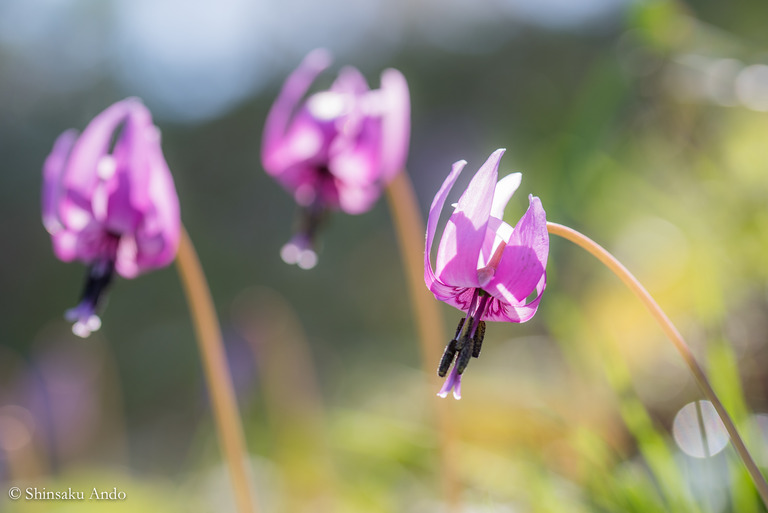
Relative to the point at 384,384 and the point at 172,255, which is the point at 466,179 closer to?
the point at 384,384

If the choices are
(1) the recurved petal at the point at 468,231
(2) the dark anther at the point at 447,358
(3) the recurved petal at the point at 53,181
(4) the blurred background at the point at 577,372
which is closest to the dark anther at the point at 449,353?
(2) the dark anther at the point at 447,358

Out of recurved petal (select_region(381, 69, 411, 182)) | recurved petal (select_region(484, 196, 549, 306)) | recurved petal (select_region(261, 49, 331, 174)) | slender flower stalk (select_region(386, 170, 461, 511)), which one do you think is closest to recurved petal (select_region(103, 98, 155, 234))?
recurved petal (select_region(261, 49, 331, 174))

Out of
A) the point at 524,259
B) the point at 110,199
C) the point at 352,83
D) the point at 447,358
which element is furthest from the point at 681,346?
the point at 352,83

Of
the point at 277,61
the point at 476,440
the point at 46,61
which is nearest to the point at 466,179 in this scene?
the point at 476,440

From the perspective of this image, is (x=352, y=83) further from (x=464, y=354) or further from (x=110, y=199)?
(x=464, y=354)

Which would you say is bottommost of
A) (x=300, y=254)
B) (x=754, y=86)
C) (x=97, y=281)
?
(x=97, y=281)

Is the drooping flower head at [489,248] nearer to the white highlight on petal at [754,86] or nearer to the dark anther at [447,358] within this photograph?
the dark anther at [447,358]
